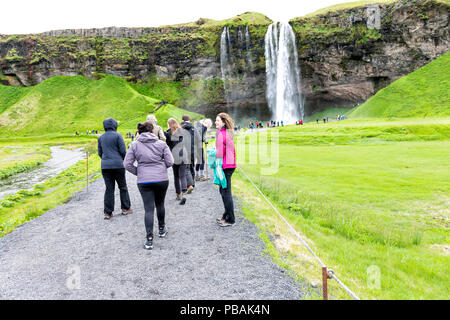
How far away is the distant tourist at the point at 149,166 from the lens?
16.5 feet

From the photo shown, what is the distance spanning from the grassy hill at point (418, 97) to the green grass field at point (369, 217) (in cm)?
3673

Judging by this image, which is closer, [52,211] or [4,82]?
[52,211]

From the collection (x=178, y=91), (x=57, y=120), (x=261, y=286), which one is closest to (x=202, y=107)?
(x=178, y=91)

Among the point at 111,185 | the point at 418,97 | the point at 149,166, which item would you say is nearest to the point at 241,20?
the point at 418,97

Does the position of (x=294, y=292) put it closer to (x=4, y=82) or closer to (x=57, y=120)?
(x=57, y=120)

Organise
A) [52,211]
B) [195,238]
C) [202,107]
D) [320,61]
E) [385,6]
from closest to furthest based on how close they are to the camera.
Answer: [195,238] → [52,211] → [385,6] → [320,61] → [202,107]

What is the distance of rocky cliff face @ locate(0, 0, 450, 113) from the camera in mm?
61281

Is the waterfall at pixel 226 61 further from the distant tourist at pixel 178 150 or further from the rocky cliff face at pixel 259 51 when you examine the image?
the distant tourist at pixel 178 150

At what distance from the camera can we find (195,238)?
219 inches

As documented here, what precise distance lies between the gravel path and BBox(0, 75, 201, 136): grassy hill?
56197mm

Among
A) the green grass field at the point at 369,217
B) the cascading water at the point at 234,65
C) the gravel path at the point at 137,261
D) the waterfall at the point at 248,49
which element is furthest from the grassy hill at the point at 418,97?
the gravel path at the point at 137,261

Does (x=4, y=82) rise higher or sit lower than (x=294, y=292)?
higher

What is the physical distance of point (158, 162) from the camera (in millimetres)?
5117
